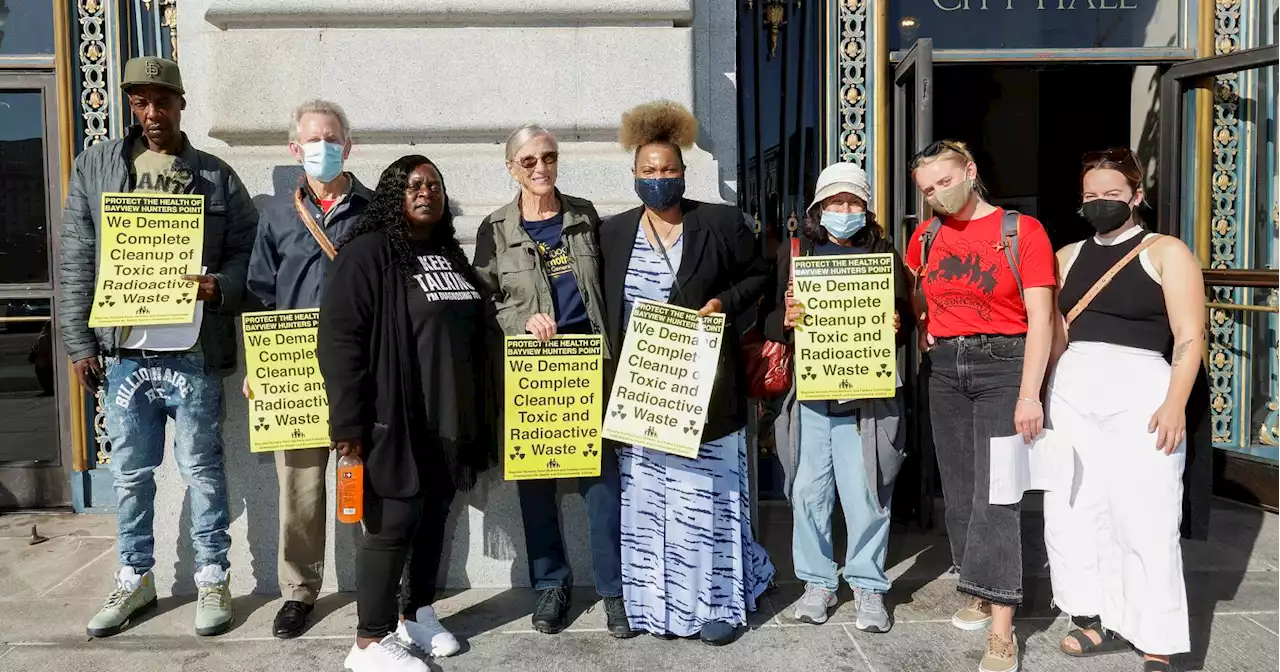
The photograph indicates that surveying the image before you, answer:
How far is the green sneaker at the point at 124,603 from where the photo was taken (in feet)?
12.4

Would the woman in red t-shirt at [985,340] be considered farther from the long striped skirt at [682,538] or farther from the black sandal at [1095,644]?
the long striped skirt at [682,538]

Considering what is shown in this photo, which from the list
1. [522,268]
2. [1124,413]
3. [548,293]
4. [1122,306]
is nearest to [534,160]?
[522,268]

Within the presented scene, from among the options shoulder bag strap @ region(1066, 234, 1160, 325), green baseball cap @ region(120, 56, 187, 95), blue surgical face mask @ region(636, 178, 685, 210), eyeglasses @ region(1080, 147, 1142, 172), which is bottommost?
shoulder bag strap @ region(1066, 234, 1160, 325)

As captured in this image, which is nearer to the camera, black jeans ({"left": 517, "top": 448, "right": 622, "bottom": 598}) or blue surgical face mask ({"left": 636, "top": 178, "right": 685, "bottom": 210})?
blue surgical face mask ({"left": 636, "top": 178, "right": 685, "bottom": 210})

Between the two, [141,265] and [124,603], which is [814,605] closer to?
[124,603]

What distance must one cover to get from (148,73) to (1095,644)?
4.54 meters

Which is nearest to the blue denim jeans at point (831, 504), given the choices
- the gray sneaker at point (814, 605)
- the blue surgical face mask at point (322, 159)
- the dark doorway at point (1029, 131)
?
the gray sneaker at point (814, 605)

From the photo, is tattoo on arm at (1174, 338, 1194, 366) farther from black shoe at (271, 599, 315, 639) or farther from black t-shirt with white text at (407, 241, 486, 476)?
black shoe at (271, 599, 315, 639)

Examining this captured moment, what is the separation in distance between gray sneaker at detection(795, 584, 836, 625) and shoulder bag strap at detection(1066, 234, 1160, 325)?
153 centimetres

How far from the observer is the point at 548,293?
3.62m

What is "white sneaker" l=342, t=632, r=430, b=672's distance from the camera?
3.31 m

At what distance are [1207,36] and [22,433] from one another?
7.93 m

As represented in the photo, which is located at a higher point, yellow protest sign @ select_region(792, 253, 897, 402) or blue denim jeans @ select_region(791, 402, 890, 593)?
yellow protest sign @ select_region(792, 253, 897, 402)

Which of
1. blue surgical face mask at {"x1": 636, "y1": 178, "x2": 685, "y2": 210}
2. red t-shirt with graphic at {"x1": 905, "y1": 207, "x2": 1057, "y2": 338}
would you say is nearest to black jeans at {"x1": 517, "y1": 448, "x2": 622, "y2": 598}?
blue surgical face mask at {"x1": 636, "y1": 178, "x2": 685, "y2": 210}
